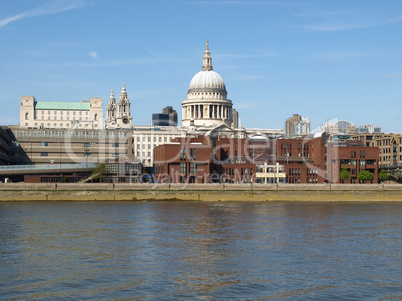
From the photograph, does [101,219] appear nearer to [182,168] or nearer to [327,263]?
[327,263]

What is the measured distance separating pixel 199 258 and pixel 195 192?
6104 cm

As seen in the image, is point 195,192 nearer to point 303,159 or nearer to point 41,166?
point 41,166

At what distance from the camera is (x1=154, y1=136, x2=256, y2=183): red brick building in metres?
115

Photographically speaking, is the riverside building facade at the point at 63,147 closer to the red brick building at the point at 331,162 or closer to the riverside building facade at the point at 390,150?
the red brick building at the point at 331,162

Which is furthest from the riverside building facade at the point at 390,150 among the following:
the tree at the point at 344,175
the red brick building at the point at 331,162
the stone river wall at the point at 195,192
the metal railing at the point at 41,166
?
the metal railing at the point at 41,166

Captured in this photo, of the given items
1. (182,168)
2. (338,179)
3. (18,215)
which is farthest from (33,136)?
(18,215)

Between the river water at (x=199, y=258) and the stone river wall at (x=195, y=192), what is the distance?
30943mm

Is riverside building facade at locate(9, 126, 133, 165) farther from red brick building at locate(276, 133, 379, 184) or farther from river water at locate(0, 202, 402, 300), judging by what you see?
river water at locate(0, 202, 402, 300)

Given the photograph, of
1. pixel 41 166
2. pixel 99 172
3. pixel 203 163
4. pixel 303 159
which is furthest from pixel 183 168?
pixel 303 159

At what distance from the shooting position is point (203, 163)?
11525 centimetres

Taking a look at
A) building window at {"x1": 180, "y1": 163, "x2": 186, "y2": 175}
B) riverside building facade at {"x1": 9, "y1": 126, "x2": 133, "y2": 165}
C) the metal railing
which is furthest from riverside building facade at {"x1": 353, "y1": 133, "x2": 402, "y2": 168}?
the metal railing

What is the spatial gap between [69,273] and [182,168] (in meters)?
81.0

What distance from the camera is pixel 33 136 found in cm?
14238

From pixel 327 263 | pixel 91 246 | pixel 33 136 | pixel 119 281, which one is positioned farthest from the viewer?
pixel 33 136
